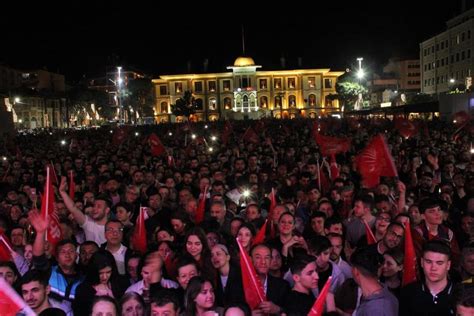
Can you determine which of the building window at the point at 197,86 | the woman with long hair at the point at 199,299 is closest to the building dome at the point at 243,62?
the building window at the point at 197,86

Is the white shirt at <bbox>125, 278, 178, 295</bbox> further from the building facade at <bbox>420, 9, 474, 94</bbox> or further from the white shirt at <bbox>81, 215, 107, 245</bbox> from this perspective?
the building facade at <bbox>420, 9, 474, 94</bbox>

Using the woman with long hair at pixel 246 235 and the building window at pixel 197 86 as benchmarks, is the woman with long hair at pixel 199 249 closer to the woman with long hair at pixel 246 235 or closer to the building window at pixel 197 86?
the woman with long hair at pixel 246 235

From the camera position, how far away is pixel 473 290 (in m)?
3.68

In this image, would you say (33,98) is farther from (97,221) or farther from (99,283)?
(99,283)

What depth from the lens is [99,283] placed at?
5320 mm

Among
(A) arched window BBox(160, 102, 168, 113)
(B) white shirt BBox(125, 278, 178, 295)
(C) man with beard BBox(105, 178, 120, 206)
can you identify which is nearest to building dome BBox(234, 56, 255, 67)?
(A) arched window BBox(160, 102, 168, 113)

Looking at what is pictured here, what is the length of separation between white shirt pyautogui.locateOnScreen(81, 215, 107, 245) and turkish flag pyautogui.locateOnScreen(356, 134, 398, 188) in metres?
4.45

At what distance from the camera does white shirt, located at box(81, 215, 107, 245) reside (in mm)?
7500

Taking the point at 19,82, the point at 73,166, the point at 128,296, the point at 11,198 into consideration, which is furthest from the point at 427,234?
the point at 19,82

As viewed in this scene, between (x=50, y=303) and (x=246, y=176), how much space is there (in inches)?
238

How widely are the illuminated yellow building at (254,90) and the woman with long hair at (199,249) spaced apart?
3513 inches

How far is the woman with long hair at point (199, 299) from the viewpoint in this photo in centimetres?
457

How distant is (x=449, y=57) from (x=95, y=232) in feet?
236

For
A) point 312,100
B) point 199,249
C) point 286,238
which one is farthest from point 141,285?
point 312,100
